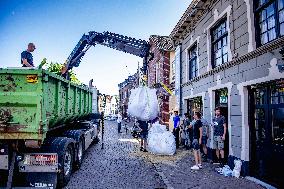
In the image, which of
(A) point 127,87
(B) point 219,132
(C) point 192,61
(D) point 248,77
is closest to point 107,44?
(C) point 192,61

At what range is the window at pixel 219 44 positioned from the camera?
9.84 m

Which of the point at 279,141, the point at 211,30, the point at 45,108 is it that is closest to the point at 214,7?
the point at 211,30

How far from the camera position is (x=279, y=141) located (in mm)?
6508

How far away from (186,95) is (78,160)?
25.3 feet

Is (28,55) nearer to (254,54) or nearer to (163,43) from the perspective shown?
(254,54)

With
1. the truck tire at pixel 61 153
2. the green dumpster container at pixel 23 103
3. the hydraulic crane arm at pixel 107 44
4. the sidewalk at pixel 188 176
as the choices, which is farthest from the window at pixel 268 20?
the hydraulic crane arm at pixel 107 44

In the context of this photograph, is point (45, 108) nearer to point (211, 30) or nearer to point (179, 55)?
point (211, 30)

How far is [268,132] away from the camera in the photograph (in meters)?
6.94

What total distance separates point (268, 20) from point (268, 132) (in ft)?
Result: 9.30

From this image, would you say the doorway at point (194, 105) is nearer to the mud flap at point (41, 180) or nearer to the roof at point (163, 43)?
the roof at point (163, 43)

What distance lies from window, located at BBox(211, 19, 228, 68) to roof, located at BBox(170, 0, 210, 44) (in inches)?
51.8

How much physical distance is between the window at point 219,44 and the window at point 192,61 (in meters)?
2.40

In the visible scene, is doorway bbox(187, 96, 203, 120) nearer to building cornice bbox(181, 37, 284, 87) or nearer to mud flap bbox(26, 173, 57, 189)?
building cornice bbox(181, 37, 284, 87)

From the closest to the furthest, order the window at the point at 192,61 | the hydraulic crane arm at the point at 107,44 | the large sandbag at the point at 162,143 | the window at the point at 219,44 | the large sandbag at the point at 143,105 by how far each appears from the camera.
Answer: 1. the window at the point at 219,44
2. the large sandbag at the point at 162,143
3. the large sandbag at the point at 143,105
4. the window at the point at 192,61
5. the hydraulic crane arm at the point at 107,44
